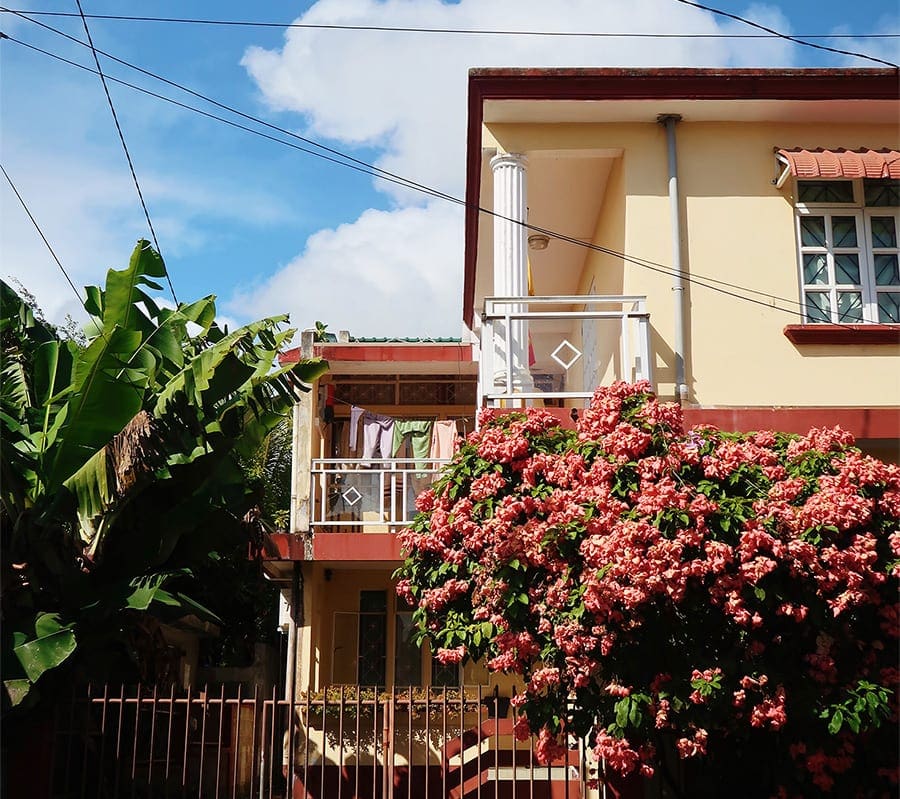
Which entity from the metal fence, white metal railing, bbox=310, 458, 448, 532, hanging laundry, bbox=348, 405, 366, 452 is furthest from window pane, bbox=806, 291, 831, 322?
hanging laundry, bbox=348, 405, 366, 452

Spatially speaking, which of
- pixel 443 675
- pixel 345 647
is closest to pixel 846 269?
pixel 443 675

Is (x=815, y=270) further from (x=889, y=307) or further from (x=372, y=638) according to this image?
(x=372, y=638)

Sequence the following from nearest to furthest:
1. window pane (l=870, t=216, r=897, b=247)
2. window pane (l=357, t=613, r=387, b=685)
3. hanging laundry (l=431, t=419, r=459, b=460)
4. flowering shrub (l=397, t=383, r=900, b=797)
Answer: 1. flowering shrub (l=397, t=383, r=900, b=797)
2. window pane (l=870, t=216, r=897, b=247)
3. window pane (l=357, t=613, r=387, b=685)
4. hanging laundry (l=431, t=419, r=459, b=460)

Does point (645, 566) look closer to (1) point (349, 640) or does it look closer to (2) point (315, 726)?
(2) point (315, 726)

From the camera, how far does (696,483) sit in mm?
7336

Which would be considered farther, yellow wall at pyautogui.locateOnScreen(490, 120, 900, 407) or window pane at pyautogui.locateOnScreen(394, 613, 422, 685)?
window pane at pyautogui.locateOnScreen(394, 613, 422, 685)

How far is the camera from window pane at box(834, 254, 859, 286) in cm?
1075

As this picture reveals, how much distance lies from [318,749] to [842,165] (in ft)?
27.1

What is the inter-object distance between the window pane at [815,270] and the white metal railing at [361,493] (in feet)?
14.7

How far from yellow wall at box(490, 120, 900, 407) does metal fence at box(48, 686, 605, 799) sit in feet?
12.9

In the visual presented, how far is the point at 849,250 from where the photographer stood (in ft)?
35.6

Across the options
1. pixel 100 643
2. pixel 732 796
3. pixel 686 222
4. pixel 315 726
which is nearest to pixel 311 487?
pixel 315 726

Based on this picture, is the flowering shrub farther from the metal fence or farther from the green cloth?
the green cloth

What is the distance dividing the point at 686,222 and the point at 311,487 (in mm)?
5098
